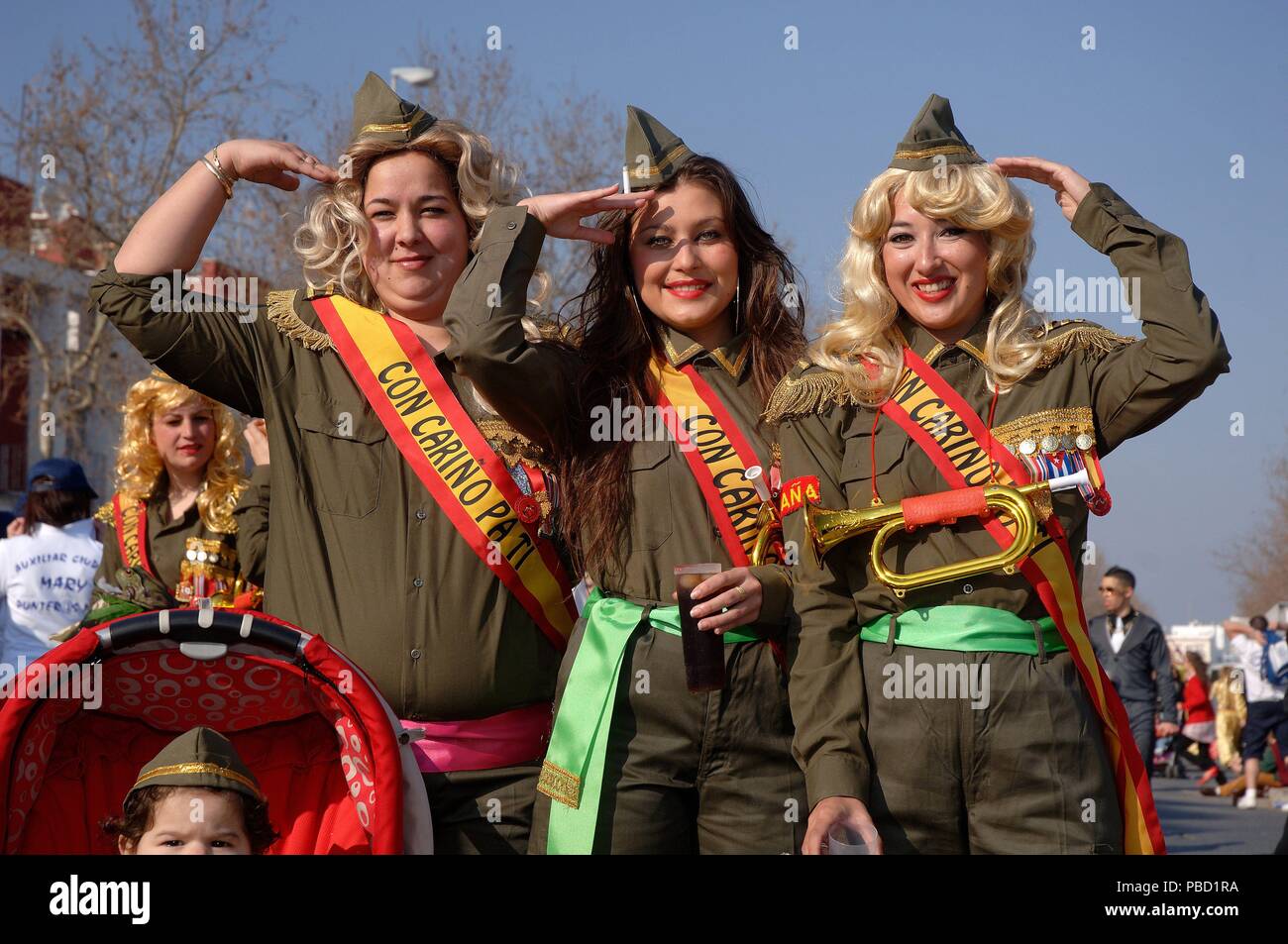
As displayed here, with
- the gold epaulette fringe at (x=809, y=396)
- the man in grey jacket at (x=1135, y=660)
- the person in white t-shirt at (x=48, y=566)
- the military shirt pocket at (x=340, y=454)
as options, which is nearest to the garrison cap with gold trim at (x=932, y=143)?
the gold epaulette fringe at (x=809, y=396)

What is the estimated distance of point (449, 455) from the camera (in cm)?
411

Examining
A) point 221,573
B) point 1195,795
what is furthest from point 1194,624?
point 221,573

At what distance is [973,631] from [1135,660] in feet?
33.8

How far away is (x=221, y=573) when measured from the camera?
19.8ft

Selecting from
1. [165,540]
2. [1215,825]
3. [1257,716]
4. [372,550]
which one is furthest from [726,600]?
[1257,716]

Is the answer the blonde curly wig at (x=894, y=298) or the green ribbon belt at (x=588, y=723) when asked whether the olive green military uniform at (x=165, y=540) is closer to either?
the green ribbon belt at (x=588, y=723)

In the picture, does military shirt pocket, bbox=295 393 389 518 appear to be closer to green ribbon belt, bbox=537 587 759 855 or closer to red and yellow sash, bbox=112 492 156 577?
green ribbon belt, bbox=537 587 759 855

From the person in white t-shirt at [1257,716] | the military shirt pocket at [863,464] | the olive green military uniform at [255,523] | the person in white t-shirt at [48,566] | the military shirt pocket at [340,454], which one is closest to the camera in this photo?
the military shirt pocket at [863,464]

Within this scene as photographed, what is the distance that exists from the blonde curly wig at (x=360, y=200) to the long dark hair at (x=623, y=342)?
0.35 meters

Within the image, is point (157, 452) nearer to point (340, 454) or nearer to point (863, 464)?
point (340, 454)

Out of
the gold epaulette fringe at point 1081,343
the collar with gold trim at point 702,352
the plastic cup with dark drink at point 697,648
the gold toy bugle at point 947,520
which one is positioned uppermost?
the collar with gold trim at point 702,352

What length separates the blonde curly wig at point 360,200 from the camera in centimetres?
430
